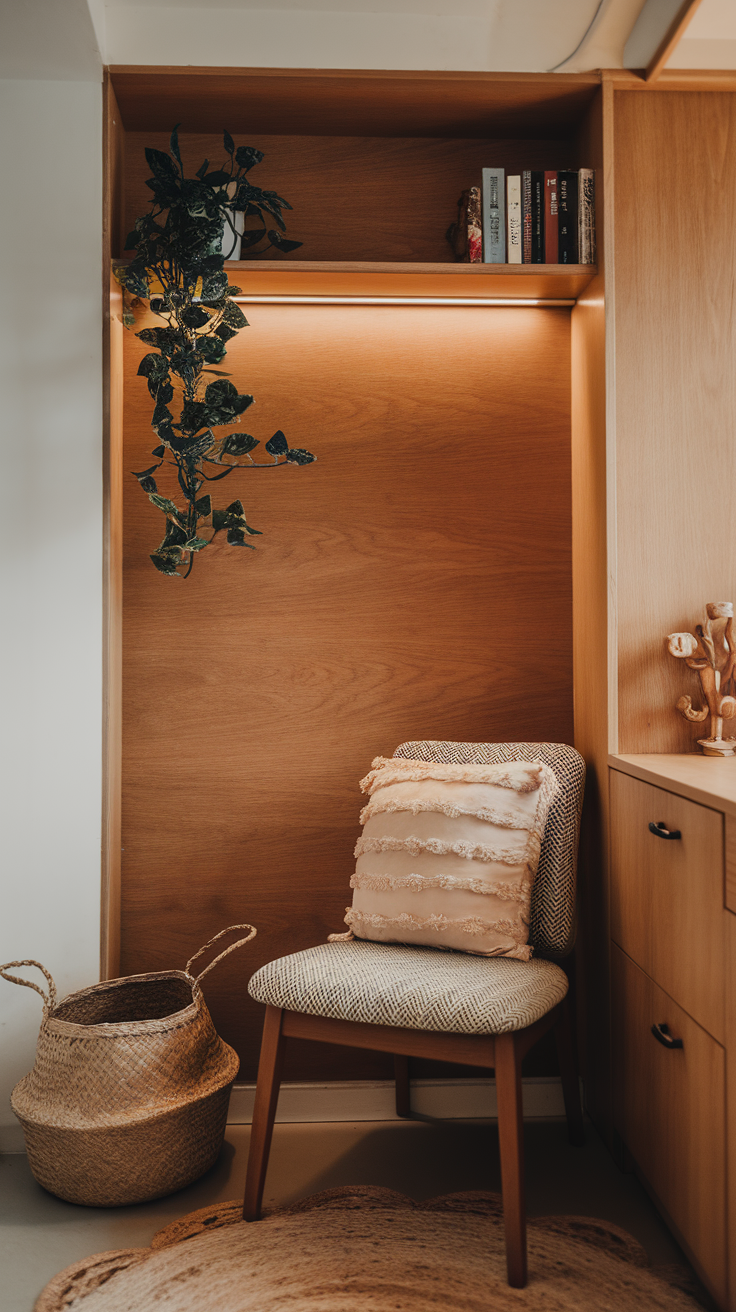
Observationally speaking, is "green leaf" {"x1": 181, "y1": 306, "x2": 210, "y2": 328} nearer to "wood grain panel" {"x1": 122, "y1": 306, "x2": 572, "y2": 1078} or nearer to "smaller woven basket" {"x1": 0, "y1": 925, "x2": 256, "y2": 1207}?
"wood grain panel" {"x1": 122, "y1": 306, "x2": 572, "y2": 1078}

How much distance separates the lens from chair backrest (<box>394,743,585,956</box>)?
1813 mm

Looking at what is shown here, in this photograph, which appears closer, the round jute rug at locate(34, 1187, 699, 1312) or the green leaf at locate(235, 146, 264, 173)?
the round jute rug at locate(34, 1187, 699, 1312)

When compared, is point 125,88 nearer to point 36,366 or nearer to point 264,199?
point 264,199

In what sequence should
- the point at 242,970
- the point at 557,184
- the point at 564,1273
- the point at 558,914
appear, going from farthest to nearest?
the point at 242,970, the point at 557,184, the point at 558,914, the point at 564,1273

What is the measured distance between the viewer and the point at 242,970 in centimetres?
210

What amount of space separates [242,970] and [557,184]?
2.00m

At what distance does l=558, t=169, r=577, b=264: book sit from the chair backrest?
1128 mm

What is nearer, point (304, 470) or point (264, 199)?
point (264, 199)

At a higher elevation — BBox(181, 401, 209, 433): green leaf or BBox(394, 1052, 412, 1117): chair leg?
BBox(181, 401, 209, 433): green leaf

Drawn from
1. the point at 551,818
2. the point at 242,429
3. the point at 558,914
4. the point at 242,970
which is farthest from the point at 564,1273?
the point at 242,429

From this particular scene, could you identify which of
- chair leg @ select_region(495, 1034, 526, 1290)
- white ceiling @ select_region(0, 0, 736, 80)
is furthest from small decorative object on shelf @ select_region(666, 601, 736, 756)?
white ceiling @ select_region(0, 0, 736, 80)

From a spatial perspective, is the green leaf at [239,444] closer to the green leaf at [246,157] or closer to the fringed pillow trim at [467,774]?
the green leaf at [246,157]

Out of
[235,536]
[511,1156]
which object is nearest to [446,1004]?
[511,1156]

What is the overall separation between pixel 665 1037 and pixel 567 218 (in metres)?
1.74
